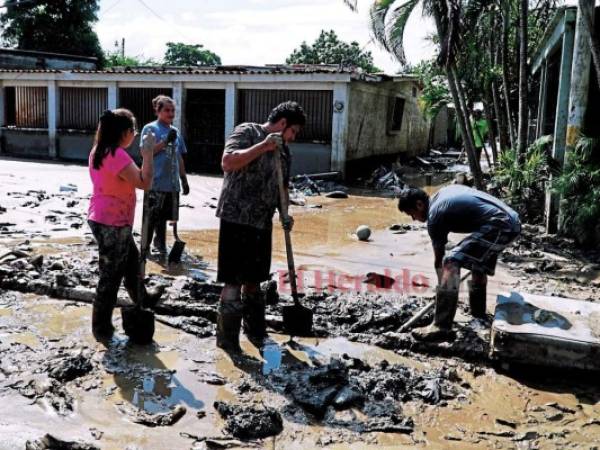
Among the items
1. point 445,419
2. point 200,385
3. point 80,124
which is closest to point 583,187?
point 445,419

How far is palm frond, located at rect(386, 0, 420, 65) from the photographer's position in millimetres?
12914

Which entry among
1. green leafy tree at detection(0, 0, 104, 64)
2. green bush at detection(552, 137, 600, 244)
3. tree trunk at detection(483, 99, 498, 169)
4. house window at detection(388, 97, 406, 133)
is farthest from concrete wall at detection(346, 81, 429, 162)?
green leafy tree at detection(0, 0, 104, 64)

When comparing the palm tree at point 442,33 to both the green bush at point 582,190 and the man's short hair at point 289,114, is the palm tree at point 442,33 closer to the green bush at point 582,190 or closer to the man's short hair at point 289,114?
the green bush at point 582,190

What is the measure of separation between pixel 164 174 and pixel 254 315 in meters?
2.95

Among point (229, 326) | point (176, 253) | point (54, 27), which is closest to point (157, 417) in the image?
point (229, 326)

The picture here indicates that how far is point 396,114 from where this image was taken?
24.1 meters

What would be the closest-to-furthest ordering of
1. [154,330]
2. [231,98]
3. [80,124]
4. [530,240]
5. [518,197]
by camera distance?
1. [154,330]
2. [530,240]
3. [518,197]
4. [231,98]
5. [80,124]

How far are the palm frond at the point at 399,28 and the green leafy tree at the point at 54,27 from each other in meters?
25.2

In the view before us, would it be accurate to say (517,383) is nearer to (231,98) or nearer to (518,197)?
(518,197)

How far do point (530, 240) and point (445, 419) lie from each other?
20.2ft

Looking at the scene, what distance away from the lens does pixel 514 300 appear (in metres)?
4.75

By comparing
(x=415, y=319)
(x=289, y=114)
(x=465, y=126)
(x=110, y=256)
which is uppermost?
(x=465, y=126)

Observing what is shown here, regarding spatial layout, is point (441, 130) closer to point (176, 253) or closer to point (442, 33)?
point (442, 33)

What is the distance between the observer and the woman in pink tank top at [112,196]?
431 centimetres
